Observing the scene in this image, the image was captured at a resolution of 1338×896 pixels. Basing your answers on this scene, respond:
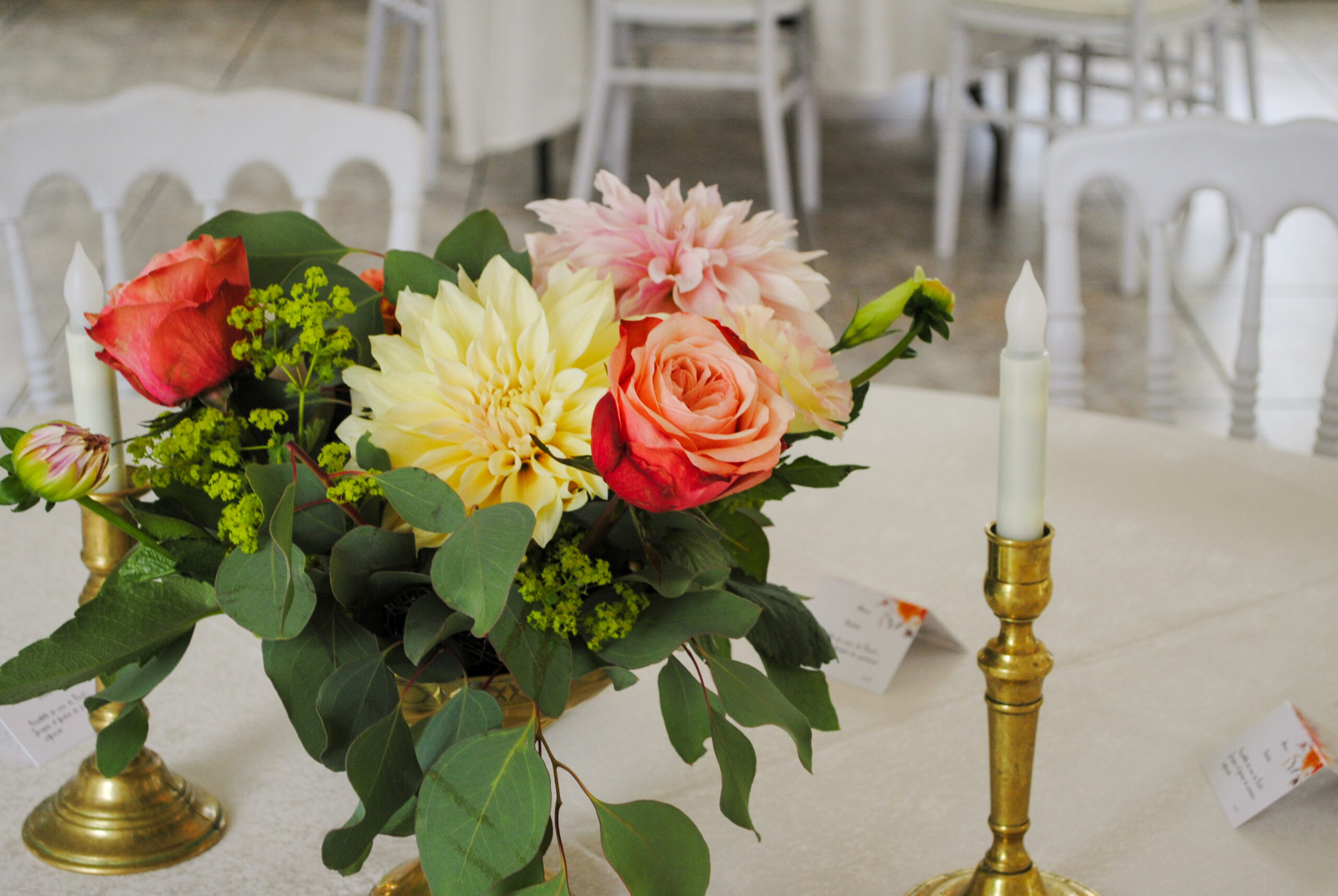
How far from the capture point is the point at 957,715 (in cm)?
80

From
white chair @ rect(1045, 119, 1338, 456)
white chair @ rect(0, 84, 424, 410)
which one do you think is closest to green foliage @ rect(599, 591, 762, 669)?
white chair @ rect(1045, 119, 1338, 456)

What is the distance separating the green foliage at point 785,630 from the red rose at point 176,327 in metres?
0.21

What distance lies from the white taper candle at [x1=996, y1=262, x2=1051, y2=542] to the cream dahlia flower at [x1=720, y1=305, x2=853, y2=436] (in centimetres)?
6

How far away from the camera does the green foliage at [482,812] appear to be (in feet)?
1.40

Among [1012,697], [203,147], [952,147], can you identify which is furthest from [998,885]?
[952,147]

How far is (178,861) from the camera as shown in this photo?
667mm


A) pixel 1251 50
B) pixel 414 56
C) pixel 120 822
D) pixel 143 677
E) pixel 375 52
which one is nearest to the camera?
pixel 143 677

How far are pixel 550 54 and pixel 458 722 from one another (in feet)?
9.50

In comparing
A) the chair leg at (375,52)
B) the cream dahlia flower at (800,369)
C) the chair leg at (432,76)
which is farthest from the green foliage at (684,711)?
the chair leg at (375,52)

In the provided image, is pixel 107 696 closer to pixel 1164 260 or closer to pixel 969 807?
pixel 969 807

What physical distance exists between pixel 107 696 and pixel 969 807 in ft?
1.44

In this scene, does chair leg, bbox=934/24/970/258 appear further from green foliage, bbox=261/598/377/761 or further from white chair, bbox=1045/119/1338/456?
green foliage, bbox=261/598/377/761

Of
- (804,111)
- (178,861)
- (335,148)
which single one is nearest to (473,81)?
(804,111)

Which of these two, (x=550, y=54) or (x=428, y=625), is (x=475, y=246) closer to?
(x=428, y=625)
